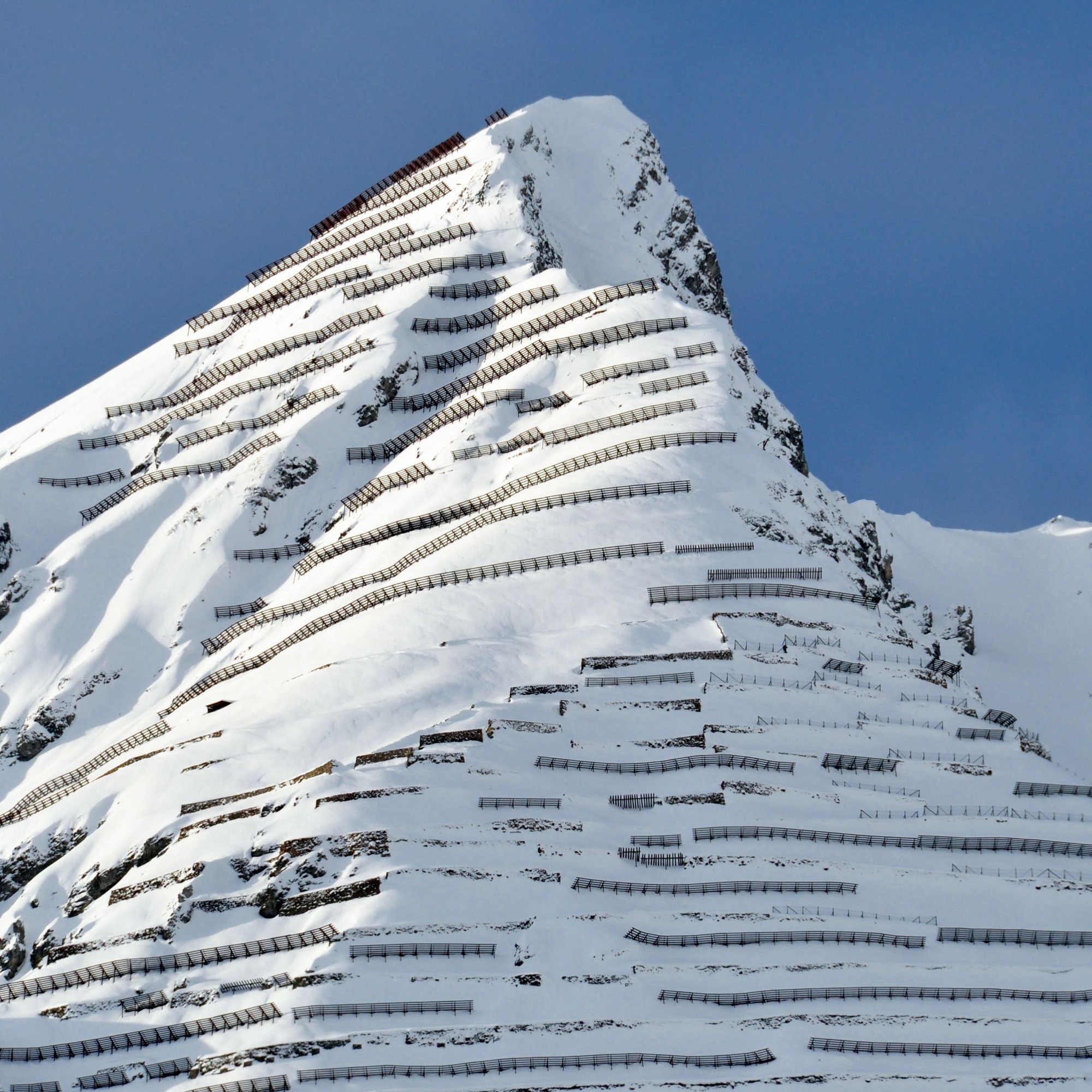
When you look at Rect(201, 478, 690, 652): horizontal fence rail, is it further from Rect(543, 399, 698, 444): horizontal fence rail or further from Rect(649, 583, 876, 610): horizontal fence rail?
Rect(649, 583, 876, 610): horizontal fence rail

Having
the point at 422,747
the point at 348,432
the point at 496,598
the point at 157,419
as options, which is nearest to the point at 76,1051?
the point at 422,747

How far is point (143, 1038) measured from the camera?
85.5 m

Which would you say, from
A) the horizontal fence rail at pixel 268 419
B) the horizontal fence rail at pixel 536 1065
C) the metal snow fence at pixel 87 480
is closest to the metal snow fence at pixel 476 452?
the horizontal fence rail at pixel 268 419

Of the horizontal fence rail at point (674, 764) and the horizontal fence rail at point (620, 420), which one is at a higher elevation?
the horizontal fence rail at point (620, 420)

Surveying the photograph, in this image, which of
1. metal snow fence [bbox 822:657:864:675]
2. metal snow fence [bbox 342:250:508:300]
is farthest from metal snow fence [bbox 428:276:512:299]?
metal snow fence [bbox 822:657:864:675]

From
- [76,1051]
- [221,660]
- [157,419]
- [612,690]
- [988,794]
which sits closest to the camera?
[76,1051]

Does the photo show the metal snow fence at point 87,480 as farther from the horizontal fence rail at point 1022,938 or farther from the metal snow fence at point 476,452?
the horizontal fence rail at point 1022,938

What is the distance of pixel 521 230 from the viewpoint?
586 feet

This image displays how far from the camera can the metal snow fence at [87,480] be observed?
566 ft

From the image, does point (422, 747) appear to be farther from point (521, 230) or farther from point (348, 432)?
point (521, 230)

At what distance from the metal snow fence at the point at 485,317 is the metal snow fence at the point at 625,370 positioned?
19.9m

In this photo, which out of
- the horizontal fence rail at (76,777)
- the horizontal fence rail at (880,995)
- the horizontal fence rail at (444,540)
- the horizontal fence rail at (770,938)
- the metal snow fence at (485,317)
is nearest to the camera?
the horizontal fence rail at (880,995)

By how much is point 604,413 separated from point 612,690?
4045 centimetres

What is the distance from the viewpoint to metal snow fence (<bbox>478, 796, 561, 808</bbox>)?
317 feet
